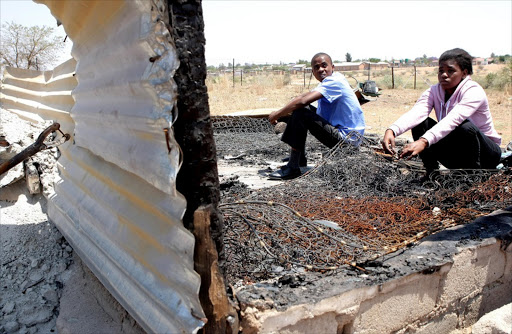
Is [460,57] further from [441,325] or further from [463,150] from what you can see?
[441,325]

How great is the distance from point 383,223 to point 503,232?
2.71 ft

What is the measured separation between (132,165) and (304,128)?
328 cm

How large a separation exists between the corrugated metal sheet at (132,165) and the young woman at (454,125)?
2.53 meters

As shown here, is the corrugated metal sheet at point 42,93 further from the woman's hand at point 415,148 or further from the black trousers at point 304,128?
the woman's hand at point 415,148

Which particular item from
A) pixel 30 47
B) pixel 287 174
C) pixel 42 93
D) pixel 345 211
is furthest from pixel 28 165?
pixel 30 47

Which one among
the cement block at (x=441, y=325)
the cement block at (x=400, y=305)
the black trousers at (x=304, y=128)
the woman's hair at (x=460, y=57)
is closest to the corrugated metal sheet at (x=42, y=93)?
the black trousers at (x=304, y=128)

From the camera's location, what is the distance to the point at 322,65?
207 inches

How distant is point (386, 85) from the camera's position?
28.1 m

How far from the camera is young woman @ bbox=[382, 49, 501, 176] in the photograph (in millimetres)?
3865

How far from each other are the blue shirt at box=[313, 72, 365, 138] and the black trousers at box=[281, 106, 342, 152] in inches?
7.1

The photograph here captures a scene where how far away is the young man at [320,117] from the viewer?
4986 mm

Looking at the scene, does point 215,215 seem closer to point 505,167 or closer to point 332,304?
point 332,304

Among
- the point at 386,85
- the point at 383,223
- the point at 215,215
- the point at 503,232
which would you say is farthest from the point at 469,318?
the point at 386,85

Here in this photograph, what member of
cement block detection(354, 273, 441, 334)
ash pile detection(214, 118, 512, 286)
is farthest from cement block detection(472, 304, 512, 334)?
ash pile detection(214, 118, 512, 286)
